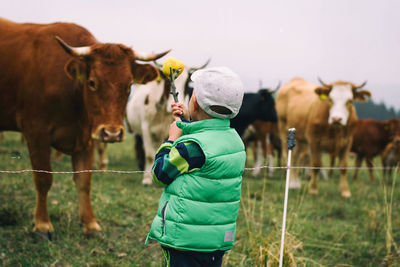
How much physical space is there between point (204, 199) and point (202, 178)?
0.35 feet

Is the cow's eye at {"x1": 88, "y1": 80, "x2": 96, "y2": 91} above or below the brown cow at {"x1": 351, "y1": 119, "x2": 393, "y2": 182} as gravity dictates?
above

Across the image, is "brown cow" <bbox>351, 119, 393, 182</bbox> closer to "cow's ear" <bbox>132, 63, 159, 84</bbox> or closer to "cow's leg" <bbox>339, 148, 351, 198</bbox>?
"cow's leg" <bbox>339, 148, 351, 198</bbox>

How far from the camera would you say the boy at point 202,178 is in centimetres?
209

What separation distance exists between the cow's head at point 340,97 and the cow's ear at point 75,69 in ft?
16.9

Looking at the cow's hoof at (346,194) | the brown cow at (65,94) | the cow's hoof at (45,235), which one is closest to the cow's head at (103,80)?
the brown cow at (65,94)

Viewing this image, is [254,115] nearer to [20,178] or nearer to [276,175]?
[276,175]

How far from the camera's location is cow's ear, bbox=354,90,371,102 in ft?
27.5

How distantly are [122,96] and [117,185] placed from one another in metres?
2.60

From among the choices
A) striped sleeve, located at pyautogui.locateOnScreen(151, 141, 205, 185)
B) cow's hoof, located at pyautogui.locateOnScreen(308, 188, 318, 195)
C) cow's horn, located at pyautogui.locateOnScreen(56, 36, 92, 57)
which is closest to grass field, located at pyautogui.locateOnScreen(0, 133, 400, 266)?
cow's hoof, located at pyautogui.locateOnScreen(308, 188, 318, 195)

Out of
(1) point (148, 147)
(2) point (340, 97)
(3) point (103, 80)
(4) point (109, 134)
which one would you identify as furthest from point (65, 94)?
(2) point (340, 97)

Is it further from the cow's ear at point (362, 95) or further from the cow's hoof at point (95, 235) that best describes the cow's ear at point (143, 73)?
the cow's ear at point (362, 95)

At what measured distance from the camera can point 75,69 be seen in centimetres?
411

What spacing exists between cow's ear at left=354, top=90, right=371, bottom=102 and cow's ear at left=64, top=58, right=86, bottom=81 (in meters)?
6.02

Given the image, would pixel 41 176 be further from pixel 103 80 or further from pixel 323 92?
pixel 323 92
